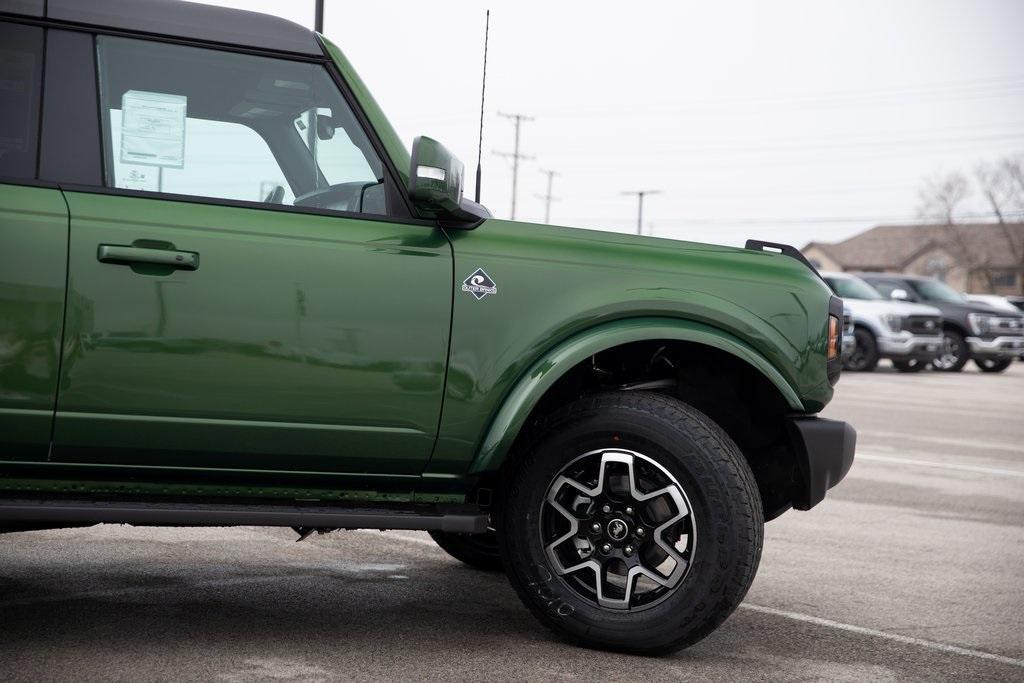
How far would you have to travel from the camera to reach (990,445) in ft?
38.0

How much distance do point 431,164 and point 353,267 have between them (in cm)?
41

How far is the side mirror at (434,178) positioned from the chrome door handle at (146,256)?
71 cm

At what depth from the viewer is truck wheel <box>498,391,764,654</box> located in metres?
3.95

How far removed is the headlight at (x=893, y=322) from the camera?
22.7 meters

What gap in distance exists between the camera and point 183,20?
3996 millimetres

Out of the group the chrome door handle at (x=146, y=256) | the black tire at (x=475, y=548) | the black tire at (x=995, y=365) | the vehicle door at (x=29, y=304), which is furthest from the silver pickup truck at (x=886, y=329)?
the vehicle door at (x=29, y=304)

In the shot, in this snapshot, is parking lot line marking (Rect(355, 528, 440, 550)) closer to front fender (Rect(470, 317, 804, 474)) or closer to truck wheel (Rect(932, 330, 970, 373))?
front fender (Rect(470, 317, 804, 474))

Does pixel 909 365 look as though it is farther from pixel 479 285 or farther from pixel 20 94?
pixel 20 94

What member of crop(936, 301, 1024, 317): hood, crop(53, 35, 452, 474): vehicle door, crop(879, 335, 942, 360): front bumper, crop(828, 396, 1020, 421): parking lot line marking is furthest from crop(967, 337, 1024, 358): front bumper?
crop(53, 35, 452, 474): vehicle door

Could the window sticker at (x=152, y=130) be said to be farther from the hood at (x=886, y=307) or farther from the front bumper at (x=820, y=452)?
the hood at (x=886, y=307)

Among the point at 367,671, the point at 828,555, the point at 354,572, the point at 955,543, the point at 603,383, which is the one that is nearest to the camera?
the point at 367,671

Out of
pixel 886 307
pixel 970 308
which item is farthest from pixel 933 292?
pixel 886 307

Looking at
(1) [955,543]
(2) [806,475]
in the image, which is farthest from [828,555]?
(2) [806,475]

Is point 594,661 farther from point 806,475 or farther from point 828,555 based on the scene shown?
point 828,555
